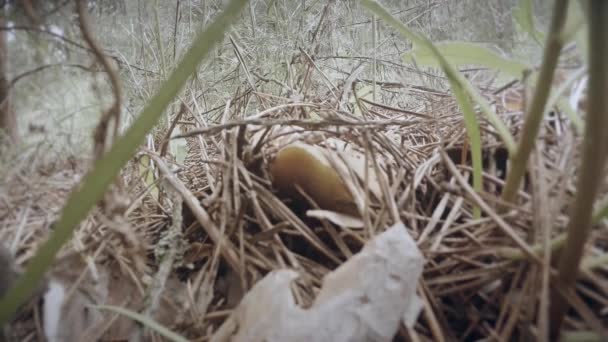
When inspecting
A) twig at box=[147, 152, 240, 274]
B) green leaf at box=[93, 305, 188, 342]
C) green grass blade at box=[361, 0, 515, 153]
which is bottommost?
green leaf at box=[93, 305, 188, 342]

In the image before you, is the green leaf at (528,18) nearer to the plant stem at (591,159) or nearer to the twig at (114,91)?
the plant stem at (591,159)

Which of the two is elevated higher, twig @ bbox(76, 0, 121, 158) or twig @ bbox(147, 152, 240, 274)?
twig @ bbox(76, 0, 121, 158)

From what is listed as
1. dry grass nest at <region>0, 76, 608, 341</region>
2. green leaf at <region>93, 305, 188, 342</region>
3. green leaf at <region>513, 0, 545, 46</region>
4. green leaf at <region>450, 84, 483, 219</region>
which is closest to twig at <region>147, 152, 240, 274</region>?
dry grass nest at <region>0, 76, 608, 341</region>

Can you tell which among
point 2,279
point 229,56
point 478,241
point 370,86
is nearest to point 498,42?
point 478,241

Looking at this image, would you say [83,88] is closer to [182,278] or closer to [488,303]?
[182,278]

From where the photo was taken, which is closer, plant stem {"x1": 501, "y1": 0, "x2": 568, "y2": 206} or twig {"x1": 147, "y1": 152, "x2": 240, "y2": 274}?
plant stem {"x1": 501, "y1": 0, "x2": 568, "y2": 206}

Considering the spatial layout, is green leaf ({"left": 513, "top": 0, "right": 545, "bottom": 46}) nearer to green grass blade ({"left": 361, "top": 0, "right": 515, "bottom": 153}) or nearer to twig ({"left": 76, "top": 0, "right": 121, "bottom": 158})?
green grass blade ({"left": 361, "top": 0, "right": 515, "bottom": 153})
